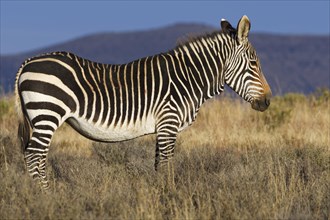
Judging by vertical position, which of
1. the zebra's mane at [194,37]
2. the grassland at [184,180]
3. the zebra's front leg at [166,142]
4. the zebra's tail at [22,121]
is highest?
the zebra's mane at [194,37]

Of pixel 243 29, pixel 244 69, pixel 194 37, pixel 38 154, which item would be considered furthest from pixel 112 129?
pixel 243 29

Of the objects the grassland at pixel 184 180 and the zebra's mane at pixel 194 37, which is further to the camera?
the zebra's mane at pixel 194 37

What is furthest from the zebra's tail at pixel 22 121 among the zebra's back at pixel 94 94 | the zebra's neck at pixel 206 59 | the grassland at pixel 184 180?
the zebra's neck at pixel 206 59

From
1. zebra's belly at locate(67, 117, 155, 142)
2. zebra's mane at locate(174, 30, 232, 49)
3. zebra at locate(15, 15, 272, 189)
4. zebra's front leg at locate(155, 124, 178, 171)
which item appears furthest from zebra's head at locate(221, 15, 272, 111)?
zebra's belly at locate(67, 117, 155, 142)

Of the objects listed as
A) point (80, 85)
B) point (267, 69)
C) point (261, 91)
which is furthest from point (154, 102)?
point (267, 69)

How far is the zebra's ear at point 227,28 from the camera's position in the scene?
990cm

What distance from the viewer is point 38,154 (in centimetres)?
881

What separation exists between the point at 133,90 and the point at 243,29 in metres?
1.68

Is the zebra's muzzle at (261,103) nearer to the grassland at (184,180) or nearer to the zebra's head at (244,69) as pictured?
the zebra's head at (244,69)

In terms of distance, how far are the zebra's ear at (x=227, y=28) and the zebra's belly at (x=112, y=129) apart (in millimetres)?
1655

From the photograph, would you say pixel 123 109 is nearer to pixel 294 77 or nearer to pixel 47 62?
pixel 47 62

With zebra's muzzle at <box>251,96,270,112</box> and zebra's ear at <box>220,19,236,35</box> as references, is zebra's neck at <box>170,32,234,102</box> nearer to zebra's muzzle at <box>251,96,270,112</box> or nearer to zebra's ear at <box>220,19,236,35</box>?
zebra's ear at <box>220,19,236,35</box>

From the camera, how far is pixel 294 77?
200 metres

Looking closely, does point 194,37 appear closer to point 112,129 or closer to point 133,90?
point 133,90
